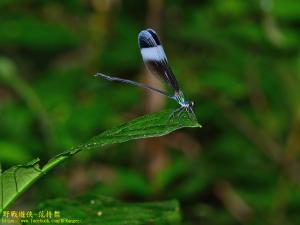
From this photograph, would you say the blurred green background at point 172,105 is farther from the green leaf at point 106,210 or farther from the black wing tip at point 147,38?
the green leaf at point 106,210

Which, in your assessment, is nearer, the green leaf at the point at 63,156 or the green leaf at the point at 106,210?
the green leaf at the point at 63,156

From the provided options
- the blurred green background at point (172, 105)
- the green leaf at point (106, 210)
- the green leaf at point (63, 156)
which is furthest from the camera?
the blurred green background at point (172, 105)

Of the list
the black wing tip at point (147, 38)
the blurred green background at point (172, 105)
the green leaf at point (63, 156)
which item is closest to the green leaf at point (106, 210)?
the green leaf at point (63, 156)

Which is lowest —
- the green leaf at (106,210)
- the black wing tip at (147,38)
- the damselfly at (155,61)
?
the green leaf at (106,210)

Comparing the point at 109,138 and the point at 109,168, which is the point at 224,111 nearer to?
the point at 109,168

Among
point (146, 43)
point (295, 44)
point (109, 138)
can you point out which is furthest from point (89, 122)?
point (109, 138)

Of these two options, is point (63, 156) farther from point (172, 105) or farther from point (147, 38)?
point (172, 105)

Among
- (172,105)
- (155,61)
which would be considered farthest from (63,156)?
(172,105)
